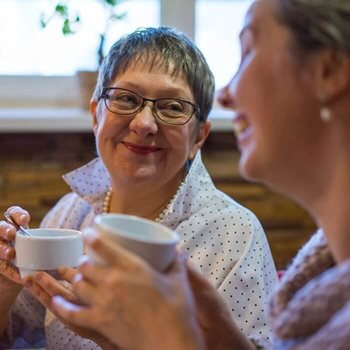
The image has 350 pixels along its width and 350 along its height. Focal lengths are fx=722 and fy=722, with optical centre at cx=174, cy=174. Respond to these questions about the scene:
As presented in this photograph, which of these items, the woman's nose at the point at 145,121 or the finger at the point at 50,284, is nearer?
the finger at the point at 50,284

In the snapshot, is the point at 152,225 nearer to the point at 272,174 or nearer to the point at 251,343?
the point at 272,174

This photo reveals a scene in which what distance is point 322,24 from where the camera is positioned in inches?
37.6

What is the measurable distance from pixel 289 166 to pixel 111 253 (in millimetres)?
283

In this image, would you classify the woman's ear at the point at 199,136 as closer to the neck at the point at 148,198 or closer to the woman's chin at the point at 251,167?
the neck at the point at 148,198

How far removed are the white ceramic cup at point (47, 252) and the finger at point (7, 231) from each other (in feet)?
0.44

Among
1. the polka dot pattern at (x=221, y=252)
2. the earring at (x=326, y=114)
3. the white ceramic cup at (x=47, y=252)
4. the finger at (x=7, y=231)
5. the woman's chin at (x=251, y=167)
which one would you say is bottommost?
the polka dot pattern at (x=221, y=252)

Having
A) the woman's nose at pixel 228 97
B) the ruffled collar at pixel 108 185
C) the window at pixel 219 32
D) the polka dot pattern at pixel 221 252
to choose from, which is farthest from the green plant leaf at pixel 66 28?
the woman's nose at pixel 228 97

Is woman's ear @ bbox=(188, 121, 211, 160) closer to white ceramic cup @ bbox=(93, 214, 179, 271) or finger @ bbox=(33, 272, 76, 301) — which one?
finger @ bbox=(33, 272, 76, 301)

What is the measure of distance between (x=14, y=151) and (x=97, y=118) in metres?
0.86

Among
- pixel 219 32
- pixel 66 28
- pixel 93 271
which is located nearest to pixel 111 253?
pixel 93 271

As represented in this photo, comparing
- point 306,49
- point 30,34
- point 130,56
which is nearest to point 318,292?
point 306,49

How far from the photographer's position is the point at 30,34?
8.89ft

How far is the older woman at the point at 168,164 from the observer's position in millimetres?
1637

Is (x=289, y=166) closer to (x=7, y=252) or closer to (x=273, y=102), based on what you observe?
(x=273, y=102)
